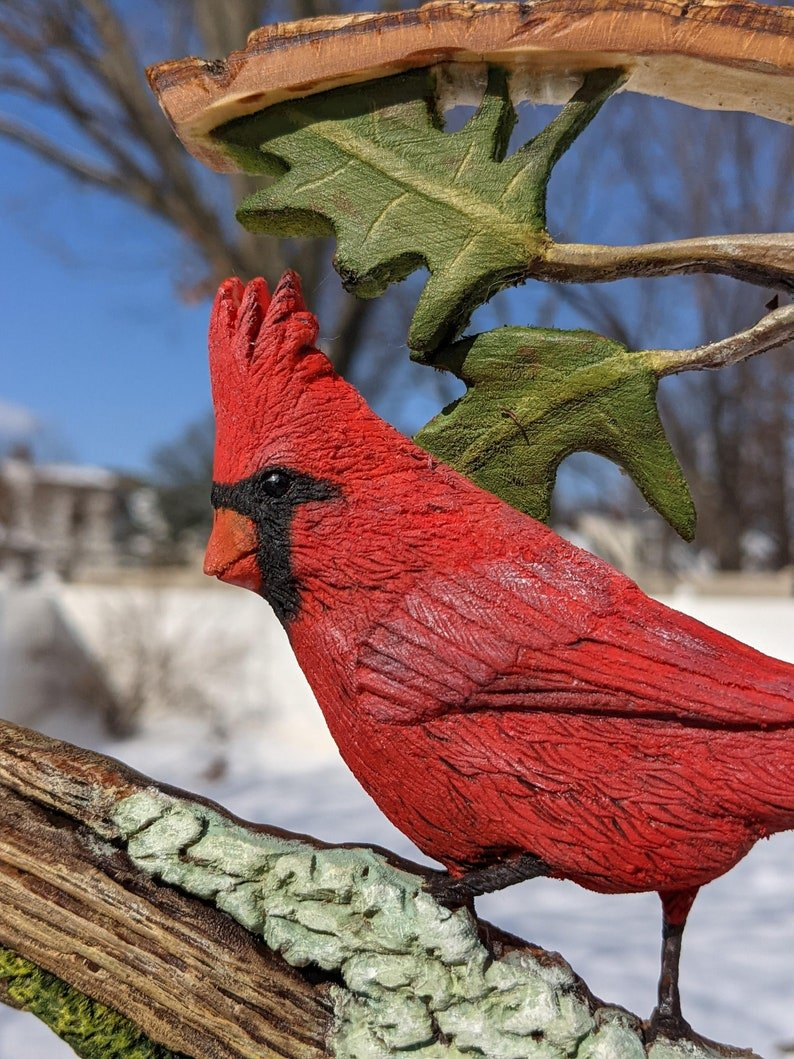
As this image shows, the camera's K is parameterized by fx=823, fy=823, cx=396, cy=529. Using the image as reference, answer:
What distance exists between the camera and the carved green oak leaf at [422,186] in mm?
907

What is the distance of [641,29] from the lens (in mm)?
823

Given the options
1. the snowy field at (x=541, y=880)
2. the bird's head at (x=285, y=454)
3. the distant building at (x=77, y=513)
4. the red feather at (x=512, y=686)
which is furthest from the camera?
the distant building at (x=77, y=513)

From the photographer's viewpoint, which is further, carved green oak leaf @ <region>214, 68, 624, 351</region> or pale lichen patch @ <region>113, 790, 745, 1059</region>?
carved green oak leaf @ <region>214, 68, 624, 351</region>

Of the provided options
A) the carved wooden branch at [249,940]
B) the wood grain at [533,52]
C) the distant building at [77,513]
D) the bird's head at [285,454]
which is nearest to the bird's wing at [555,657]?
the bird's head at [285,454]

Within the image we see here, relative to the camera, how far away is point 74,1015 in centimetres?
87

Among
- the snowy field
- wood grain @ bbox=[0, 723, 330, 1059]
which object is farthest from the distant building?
wood grain @ bbox=[0, 723, 330, 1059]

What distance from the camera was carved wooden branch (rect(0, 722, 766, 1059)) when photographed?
802mm

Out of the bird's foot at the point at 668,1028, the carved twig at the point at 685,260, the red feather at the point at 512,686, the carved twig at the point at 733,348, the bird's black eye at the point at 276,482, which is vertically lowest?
the bird's foot at the point at 668,1028

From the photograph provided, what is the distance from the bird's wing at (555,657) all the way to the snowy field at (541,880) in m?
1.46

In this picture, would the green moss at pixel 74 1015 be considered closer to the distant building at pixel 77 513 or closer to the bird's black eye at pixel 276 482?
the bird's black eye at pixel 276 482

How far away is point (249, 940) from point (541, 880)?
2.13 metres

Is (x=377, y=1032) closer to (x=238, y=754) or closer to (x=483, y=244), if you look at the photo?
(x=483, y=244)

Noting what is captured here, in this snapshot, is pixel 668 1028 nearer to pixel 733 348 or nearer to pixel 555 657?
pixel 555 657

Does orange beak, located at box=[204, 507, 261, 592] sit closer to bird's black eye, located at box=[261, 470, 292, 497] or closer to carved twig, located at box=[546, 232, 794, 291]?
bird's black eye, located at box=[261, 470, 292, 497]
